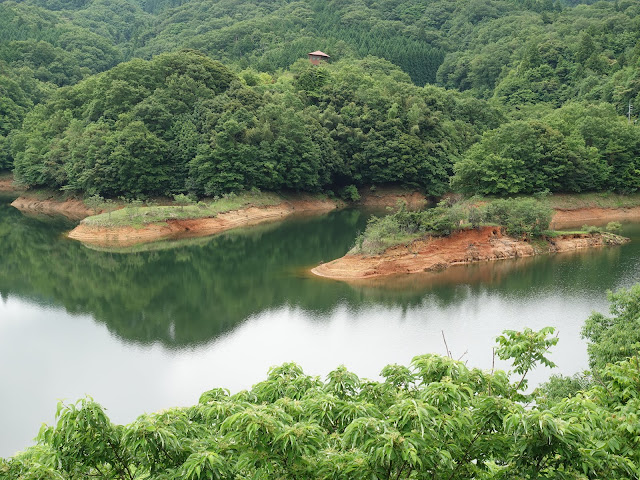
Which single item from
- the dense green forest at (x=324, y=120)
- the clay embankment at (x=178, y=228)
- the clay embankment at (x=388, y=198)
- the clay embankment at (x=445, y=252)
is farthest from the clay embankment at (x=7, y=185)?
the clay embankment at (x=445, y=252)

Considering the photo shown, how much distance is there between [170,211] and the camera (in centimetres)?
5178

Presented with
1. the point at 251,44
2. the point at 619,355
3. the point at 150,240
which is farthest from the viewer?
the point at 251,44

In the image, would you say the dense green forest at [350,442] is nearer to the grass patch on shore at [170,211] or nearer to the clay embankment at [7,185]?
the grass patch on shore at [170,211]

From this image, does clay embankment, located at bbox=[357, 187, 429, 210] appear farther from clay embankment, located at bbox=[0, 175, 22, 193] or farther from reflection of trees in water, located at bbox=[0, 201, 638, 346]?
clay embankment, located at bbox=[0, 175, 22, 193]

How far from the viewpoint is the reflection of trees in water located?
31.4 meters

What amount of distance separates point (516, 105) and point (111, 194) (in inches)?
1913

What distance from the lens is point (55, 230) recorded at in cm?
5375

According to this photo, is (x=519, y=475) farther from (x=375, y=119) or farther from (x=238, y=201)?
(x=375, y=119)

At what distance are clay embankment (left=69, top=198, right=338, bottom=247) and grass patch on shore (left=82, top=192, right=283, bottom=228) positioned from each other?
0.30 meters

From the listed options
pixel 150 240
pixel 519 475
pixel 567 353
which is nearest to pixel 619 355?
pixel 567 353

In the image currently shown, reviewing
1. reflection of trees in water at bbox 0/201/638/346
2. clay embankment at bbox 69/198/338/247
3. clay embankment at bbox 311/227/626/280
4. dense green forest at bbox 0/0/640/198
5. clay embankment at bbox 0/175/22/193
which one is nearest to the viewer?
reflection of trees in water at bbox 0/201/638/346

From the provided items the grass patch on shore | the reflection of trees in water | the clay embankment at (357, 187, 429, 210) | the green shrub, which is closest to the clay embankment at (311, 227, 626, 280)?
the reflection of trees in water

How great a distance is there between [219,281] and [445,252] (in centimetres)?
1247

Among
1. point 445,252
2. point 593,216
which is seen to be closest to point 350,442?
point 445,252
